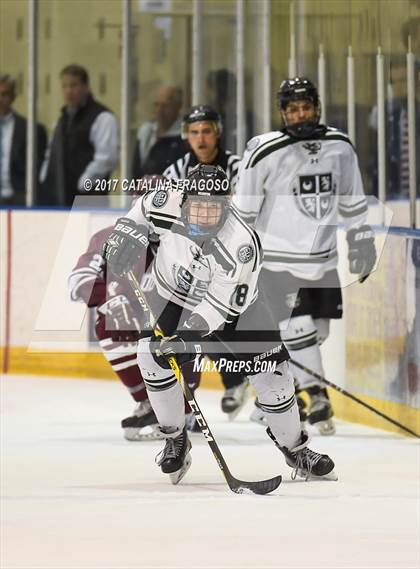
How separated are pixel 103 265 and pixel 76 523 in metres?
1.60

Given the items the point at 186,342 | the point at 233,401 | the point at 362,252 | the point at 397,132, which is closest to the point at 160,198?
the point at 186,342

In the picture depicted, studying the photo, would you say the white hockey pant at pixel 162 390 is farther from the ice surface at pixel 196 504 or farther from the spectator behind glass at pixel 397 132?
the spectator behind glass at pixel 397 132

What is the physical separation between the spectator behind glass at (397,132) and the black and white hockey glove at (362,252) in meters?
0.50

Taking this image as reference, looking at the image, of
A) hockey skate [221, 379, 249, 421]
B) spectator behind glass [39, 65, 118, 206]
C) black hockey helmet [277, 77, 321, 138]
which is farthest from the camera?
spectator behind glass [39, 65, 118, 206]

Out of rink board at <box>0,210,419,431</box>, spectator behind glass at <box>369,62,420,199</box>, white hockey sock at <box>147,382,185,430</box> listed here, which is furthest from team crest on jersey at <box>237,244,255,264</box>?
rink board at <box>0,210,419,431</box>

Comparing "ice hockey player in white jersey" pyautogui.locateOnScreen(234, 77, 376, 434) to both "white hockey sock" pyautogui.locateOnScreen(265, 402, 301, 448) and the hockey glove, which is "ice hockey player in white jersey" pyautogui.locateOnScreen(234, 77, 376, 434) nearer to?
the hockey glove

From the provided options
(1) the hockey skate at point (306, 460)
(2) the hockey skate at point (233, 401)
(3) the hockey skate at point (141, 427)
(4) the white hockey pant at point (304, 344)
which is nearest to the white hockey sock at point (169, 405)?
(1) the hockey skate at point (306, 460)

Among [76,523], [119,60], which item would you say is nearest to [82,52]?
[119,60]

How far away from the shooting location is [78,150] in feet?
23.7

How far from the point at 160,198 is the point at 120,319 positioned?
127 cm

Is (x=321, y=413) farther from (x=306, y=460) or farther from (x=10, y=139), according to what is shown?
(x=10, y=139)

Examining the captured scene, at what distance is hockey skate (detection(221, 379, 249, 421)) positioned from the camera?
5785mm

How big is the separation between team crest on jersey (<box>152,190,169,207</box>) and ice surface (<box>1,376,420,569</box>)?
0.72 metres

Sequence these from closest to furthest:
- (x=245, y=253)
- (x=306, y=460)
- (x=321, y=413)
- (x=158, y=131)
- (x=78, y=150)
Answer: (x=245, y=253) → (x=306, y=460) → (x=321, y=413) → (x=158, y=131) → (x=78, y=150)
